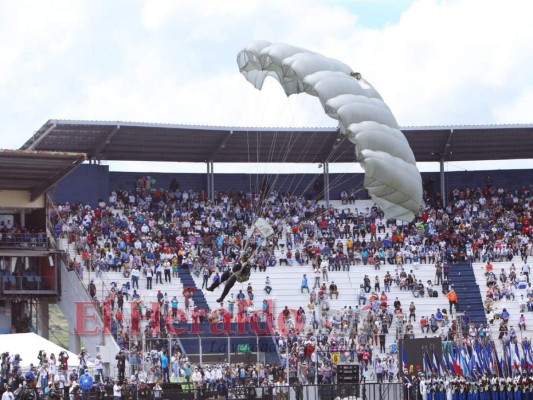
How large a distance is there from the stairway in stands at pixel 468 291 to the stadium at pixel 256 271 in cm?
7

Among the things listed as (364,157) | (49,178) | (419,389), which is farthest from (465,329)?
(364,157)

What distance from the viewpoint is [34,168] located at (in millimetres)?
37500

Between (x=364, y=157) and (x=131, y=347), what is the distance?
13.7 meters

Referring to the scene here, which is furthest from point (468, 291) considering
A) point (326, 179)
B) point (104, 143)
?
point (104, 143)

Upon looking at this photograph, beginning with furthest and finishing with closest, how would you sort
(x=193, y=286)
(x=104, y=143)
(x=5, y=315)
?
(x=104, y=143)
(x=193, y=286)
(x=5, y=315)

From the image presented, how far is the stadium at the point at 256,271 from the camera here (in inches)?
1188

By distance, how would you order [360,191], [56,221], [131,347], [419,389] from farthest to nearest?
[360,191] < [56,221] < [131,347] < [419,389]

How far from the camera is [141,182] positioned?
149 feet

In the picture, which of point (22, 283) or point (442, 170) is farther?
point (442, 170)

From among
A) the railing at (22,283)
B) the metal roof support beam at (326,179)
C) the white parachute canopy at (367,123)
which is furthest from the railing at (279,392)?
the metal roof support beam at (326,179)

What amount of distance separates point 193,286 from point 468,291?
8.78 metres

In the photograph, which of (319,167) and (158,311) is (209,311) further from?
(319,167)

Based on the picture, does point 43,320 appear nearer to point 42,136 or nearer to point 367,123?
point 42,136

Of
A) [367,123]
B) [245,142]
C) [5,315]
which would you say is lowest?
[5,315]
